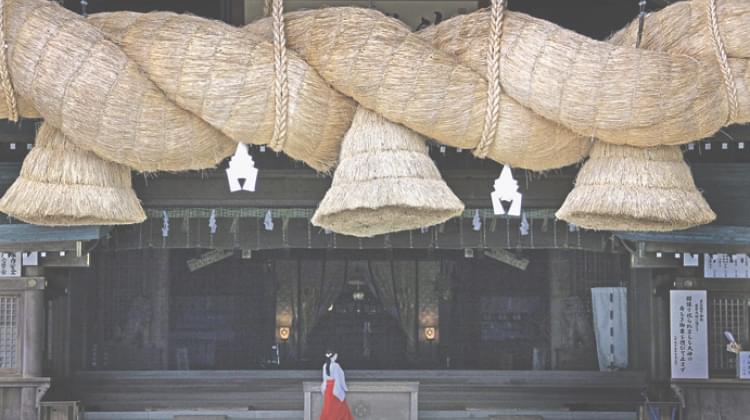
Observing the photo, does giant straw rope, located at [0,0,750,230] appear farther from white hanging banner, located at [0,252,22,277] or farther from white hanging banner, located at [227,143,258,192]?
white hanging banner, located at [0,252,22,277]

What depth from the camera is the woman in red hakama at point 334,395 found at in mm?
8969

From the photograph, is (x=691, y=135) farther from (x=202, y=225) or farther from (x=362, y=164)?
(x=202, y=225)

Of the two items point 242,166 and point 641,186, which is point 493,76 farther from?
point 242,166

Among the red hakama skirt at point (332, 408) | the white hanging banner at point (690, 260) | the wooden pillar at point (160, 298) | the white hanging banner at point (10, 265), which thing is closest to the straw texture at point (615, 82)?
the white hanging banner at point (690, 260)

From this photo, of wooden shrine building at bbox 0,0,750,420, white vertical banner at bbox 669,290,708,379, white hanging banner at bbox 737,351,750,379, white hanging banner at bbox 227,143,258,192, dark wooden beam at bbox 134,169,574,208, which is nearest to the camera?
white hanging banner at bbox 227,143,258,192

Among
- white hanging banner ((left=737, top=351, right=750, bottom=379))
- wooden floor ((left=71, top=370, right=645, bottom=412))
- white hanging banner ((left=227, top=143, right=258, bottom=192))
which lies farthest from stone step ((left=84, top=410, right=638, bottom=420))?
white hanging banner ((left=227, top=143, right=258, bottom=192))

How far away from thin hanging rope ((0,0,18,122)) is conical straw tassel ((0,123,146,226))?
0.50 ft

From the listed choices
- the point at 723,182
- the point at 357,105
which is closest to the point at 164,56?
the point at 357,105

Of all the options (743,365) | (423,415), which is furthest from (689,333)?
(423,415)

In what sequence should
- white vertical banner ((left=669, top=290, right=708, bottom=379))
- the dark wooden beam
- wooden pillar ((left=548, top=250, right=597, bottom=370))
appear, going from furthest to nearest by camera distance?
wooden pillar ((left=548, top=250, right=597, bottom=370)), white vertical banner ((left=669, top=290, right=708, bottom=379)), the dark wooden beam

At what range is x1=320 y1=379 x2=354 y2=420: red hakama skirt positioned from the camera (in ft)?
29.3

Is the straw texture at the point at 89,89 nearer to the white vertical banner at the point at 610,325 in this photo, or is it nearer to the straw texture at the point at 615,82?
the straw texture at the point at 615,82

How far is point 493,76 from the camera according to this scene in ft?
9.71

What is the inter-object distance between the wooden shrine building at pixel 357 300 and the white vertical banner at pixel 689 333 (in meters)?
0.11
